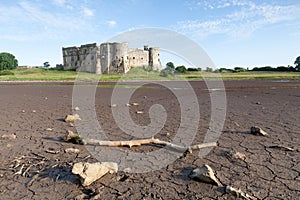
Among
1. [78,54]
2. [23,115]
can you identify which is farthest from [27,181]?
[78,54]

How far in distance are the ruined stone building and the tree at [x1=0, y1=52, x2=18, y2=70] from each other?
94.4 feet

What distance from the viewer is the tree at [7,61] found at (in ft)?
263

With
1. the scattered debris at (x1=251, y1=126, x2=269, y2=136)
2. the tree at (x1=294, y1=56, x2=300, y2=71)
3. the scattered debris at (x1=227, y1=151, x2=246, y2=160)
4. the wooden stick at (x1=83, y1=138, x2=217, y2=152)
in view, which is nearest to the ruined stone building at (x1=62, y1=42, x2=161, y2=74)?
the tree at (x1=294, y1=56, x2=300, y2=71)

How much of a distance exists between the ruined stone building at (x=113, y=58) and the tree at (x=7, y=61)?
2877 centimetres

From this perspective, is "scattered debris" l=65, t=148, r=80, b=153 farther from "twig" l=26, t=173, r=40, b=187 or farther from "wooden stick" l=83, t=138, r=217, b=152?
"twig" l=26, t=173, r=40, b=187

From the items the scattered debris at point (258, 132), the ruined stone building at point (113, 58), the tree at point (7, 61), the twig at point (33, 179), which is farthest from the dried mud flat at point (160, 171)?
the tree at point (7, 61)

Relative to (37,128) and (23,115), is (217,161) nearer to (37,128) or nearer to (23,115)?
(37,128)

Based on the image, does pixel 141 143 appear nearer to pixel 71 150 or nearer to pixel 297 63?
pixel 71 150

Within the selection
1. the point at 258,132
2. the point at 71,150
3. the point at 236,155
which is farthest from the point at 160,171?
the point at 258,132

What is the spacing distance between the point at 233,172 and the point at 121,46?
59103 millimetres

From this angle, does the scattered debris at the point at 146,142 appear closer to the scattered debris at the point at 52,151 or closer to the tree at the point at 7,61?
the scattered debris at the point at 52,151

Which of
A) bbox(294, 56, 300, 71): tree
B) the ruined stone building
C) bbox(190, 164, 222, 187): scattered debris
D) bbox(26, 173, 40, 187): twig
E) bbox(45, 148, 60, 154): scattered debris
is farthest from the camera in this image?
bbox(294, 56, 300, 71): tree

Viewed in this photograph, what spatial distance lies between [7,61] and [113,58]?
5116 centimetres

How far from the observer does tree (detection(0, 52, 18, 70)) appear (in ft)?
263
